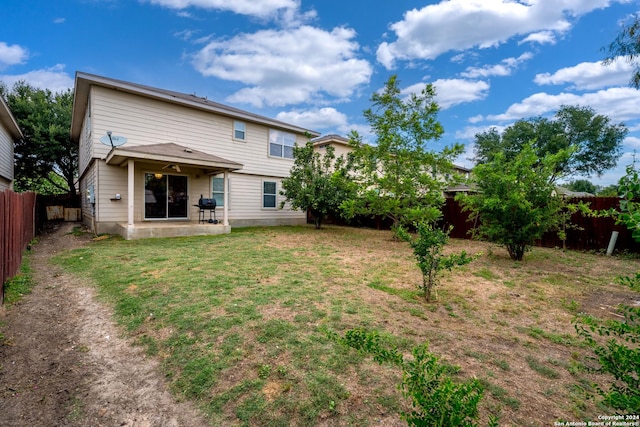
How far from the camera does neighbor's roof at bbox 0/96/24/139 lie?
33.1 feet

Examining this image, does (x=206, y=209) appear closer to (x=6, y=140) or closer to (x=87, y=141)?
(x=87, y=141)

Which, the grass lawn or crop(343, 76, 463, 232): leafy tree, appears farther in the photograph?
crop(343, 76, 463, 232): leafy tree

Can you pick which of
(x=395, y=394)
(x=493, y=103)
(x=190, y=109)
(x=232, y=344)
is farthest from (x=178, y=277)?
(x=493, y=103)

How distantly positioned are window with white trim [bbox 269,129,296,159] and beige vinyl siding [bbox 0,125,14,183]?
10.7 m

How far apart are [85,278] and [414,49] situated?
46.2 ft

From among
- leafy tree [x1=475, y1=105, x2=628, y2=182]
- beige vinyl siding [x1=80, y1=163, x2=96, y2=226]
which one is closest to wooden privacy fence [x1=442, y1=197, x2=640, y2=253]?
beige vinyl siding [x1=80, y1=163, x2=96, y2=226]

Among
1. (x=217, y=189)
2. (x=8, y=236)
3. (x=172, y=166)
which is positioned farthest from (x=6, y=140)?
(x=8, y=236)

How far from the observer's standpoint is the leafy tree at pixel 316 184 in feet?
38.3

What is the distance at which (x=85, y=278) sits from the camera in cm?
508

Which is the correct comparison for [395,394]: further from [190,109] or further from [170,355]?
[190,109]

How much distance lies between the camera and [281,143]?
46.2 ft

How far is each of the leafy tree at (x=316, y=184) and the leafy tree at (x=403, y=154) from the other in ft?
5.96

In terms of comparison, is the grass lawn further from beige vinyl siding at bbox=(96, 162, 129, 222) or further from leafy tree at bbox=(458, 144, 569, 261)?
beige vinyl siding at bbox=(96, 162, 129, 222)

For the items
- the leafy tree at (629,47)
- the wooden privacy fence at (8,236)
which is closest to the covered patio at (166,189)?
the wooden privacy fence at (8,236)
